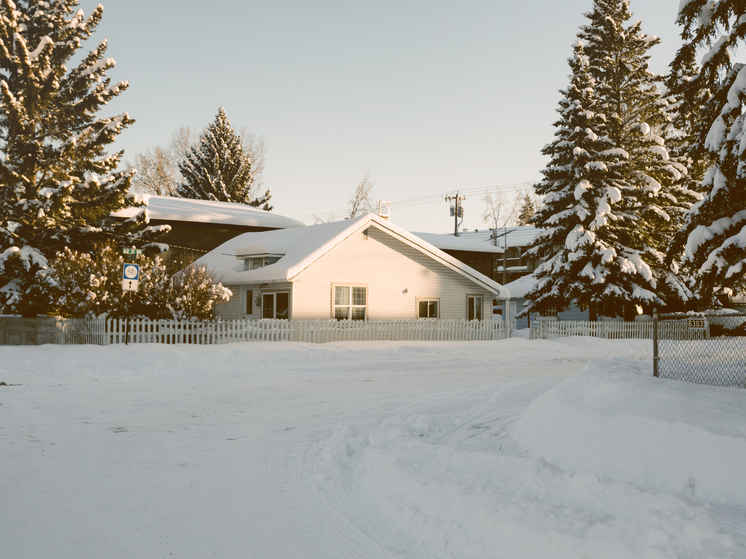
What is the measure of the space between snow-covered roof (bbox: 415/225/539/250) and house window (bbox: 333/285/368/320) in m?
12.7

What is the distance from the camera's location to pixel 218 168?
5991 centimetres

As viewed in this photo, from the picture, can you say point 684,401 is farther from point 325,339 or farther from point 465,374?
point 325,339

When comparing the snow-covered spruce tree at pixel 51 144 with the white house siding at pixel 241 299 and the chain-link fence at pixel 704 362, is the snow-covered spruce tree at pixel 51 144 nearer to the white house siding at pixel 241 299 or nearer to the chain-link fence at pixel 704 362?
the white house siding at pixel 241 299

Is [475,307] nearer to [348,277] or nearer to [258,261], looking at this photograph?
[348,277]

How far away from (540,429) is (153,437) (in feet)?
16.6

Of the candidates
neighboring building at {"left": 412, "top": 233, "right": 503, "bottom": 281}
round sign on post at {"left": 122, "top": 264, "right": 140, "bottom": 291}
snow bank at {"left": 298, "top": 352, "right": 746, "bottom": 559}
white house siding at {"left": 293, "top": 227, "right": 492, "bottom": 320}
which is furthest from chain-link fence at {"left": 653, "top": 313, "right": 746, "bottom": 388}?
neighboring building at {"left": 412, "top": 233, "right": 503, "bottom": 281}

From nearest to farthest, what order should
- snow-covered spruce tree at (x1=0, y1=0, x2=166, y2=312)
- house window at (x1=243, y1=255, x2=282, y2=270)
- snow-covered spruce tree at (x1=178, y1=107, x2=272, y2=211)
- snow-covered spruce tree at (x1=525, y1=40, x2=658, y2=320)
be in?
snow-covered spruce tree at (x1=0, y1=0, x2=166, y2=312) → house window at (x1=243, y1=255, x2=282, y2=270) → snow-covered spruce tree at (x1=525, y1=40, x2=658, y2=320) → snow-covered spruce tree at (x1=178, y1=107, x2=272, y2=211)

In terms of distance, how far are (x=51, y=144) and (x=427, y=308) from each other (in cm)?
1811

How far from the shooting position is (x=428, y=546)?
473cm

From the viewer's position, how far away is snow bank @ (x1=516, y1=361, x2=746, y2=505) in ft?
18.4

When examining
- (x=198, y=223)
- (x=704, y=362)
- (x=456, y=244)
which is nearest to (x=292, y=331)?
(x=704, y=362)

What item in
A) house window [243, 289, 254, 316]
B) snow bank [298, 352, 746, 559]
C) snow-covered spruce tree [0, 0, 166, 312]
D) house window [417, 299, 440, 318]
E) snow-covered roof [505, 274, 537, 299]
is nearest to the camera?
snow bank [298, 352, 746, 559]

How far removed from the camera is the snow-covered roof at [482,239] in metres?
41.3

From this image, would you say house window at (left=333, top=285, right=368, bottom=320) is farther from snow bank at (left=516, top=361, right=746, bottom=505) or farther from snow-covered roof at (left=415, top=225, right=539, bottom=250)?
snow bank at (left=516, top=361, right=746, bottom=505)
